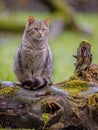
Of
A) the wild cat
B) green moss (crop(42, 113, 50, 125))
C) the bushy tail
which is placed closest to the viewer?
green moss (crop(42, 113, 50, 125))

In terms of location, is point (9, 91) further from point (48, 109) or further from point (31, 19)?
point (31, 19)

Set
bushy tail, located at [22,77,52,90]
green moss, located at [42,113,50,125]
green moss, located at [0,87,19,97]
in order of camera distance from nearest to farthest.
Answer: green moss, located at [42,113,50,125] < green moss, located at [0,87,19,97] < bushy tail, located at [22,77,52,90]

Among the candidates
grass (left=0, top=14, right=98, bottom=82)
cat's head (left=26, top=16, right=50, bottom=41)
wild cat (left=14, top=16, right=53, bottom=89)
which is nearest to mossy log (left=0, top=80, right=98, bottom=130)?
wild cat (left=14, top=16, right=53, bottom=89)

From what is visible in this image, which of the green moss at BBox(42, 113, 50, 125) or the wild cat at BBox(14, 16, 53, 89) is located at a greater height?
the wild cat at BBox(14, 16, 53, 89)

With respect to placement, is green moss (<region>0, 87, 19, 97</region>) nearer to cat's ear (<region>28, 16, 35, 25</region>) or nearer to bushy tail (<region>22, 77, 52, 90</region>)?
bushy tail (<region>22, 77, 52, 90</region>)

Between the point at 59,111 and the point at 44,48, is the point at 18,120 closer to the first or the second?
the point at 59,111

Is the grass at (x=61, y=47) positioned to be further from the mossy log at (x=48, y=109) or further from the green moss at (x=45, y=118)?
the green moss at (x=45, y=118)

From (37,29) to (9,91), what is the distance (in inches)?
54.8

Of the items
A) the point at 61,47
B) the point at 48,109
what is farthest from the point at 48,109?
the point at 61,47

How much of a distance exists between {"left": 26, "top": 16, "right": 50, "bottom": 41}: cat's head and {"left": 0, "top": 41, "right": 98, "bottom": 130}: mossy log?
3.85ft

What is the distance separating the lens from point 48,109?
16.8 feet

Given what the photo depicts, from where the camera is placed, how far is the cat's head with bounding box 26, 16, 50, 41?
20.9 feet

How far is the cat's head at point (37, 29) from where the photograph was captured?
20.9 feet

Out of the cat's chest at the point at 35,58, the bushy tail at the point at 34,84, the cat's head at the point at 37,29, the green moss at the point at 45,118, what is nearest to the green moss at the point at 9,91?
the bushy tail at the point at 34,84
